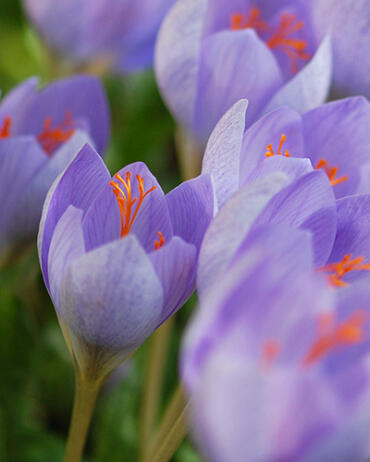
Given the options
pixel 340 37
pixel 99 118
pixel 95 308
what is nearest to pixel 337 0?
pixel 340 37

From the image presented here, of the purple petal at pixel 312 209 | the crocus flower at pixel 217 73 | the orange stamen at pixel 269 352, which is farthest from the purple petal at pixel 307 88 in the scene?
the orange stamen at pixel 269 352

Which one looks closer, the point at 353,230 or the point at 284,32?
the point at 353,230

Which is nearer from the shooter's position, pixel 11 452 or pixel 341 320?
pixel 341 320

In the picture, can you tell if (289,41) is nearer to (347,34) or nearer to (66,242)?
(347,34)

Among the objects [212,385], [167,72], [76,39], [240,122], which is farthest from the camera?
[76,39]

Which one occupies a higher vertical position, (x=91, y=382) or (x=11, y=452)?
(x=91, y=382)

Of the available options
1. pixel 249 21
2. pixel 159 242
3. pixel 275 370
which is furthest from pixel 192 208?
pixel 249 21

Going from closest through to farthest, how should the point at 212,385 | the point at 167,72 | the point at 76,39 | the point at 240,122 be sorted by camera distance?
the point at 212,385
the point at 240,122
the point at 167,72
the point at 76,39

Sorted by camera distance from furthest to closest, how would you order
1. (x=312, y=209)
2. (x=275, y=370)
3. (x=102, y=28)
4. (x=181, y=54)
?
1. (x=102, y=28)
2. (x=181, y=54)
3. (x=312, y=209)
4. (x=275, y=370)

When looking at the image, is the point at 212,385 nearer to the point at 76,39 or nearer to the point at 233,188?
the point at 233,188
